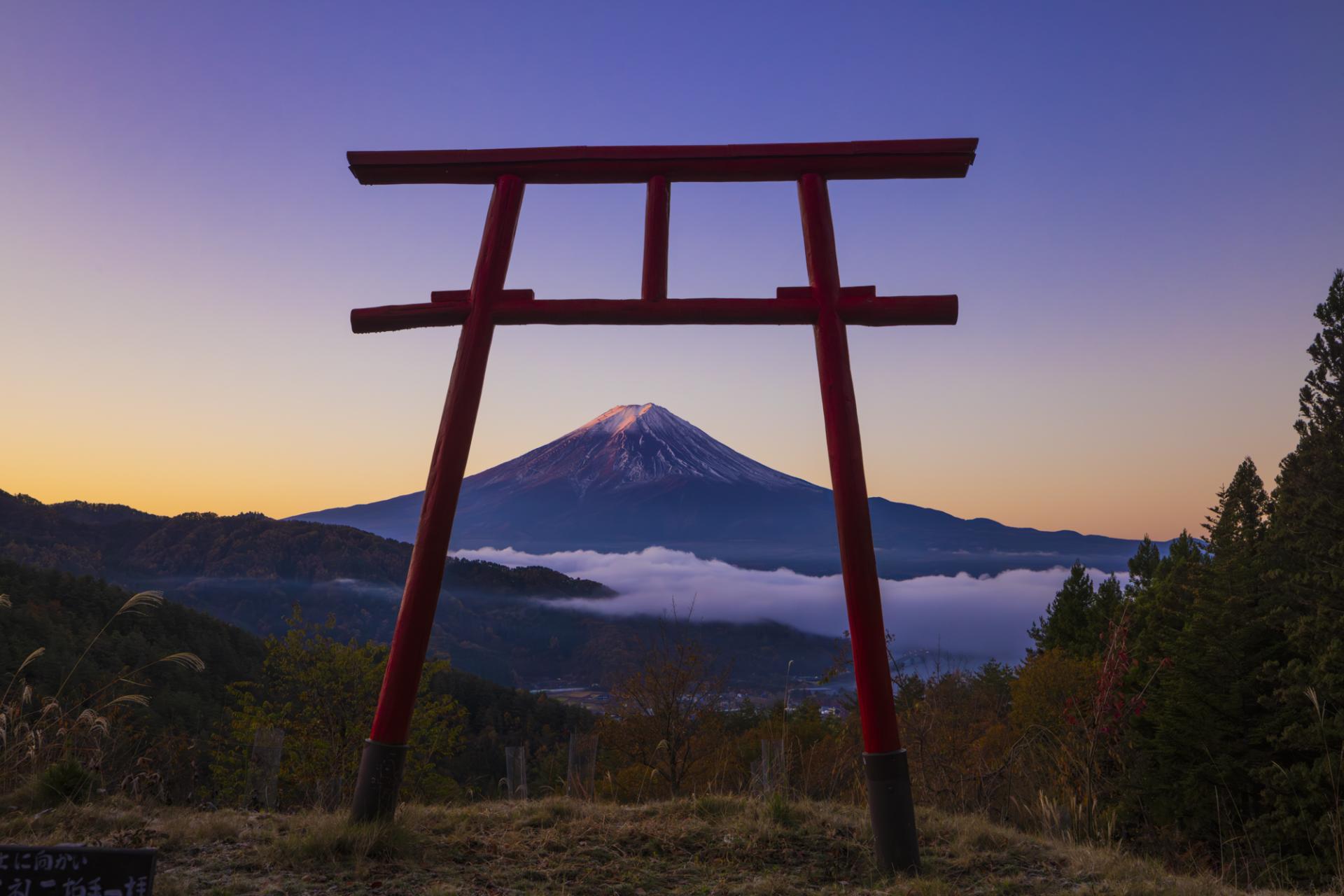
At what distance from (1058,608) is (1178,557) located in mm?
9188

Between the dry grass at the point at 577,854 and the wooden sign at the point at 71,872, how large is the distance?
1.04 m

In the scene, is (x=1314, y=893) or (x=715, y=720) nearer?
(x=1314, y=893)

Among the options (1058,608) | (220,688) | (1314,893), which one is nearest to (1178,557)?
(1058,608)

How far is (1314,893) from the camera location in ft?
15.1

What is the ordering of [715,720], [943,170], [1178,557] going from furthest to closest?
[1178,557] → [715,720] → [943,170]

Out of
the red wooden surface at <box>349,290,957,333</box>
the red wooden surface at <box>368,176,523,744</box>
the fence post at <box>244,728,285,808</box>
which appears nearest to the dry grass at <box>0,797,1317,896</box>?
the red wooden surface at <box>368,176,523,744</box>

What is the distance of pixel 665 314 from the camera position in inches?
219

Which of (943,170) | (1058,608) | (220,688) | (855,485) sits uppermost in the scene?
(943,170)

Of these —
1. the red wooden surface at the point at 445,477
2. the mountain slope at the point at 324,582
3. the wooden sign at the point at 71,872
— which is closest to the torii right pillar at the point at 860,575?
the red wooden surface at the point at 445,477

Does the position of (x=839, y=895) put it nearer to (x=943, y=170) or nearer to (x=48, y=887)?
(x=48, y=887)

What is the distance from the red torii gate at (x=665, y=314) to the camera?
4.88 meters

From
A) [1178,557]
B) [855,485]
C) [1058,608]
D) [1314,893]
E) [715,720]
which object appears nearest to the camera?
[1314,893]

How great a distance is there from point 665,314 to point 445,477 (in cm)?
174

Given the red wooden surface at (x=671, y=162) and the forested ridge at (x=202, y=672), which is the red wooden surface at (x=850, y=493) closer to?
the red wooden surface at (x=671, y=162)
